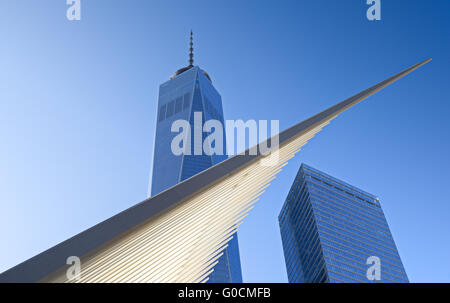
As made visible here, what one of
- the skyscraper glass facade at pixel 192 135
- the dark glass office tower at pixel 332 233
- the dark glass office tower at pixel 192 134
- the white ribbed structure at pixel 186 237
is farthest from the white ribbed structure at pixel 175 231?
the dark glass office tower at pixel 192 134

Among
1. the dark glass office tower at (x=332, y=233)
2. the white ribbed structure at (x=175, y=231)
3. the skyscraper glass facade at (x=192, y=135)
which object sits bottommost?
the white ribbed structure at (x=175, y=231)

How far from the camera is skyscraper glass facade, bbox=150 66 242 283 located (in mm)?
113500

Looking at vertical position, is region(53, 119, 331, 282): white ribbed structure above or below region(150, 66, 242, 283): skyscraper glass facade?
below

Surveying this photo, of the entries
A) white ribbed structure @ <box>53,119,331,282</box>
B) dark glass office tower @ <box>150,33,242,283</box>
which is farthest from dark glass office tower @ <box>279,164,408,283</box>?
white ribbed structure @ <box>53,119,331,282</box>

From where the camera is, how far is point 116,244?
4.78 metres

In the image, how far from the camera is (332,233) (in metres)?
104

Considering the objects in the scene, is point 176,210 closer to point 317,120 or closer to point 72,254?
point 72,254

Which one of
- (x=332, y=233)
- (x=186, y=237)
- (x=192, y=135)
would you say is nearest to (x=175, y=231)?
(x=186, y=237)

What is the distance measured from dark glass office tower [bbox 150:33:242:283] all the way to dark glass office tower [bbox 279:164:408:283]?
18138 millimetres

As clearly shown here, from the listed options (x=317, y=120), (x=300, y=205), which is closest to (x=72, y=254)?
(x=317, y=120)

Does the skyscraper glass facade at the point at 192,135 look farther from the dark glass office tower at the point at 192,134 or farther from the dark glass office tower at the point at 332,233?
the dark glass office tower at the point at 332,233

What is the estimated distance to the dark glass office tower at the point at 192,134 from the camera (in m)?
114

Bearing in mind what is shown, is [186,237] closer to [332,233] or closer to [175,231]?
[175,231]

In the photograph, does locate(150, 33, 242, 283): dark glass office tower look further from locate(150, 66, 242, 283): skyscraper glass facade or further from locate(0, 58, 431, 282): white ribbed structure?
locate(0, 58, 431, 282): white ribbed structure
